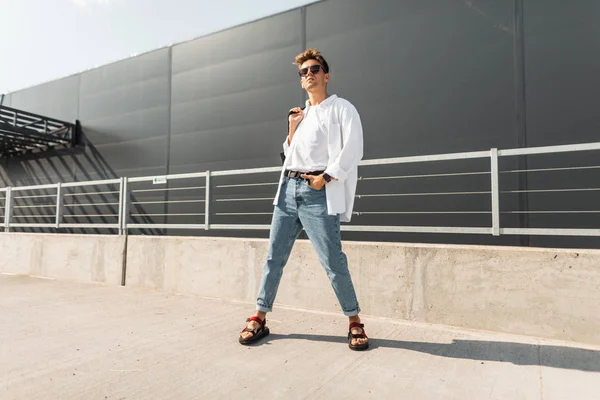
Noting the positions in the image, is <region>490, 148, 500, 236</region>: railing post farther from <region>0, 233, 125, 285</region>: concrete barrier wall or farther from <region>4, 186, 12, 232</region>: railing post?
<region>4, 186, 12, 232</region>: railing post

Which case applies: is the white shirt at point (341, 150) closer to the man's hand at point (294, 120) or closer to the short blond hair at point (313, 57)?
the man's hand at point (294, 120)

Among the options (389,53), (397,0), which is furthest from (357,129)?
(397,0)

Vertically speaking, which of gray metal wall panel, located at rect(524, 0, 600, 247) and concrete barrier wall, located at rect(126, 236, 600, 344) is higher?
gray metal wall panel, located at rect(524, 0, 600, 247)

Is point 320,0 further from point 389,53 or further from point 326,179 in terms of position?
point 326,179

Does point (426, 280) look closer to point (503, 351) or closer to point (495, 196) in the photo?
point (503, 351)

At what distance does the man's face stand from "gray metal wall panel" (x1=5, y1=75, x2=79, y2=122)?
31.3 ft

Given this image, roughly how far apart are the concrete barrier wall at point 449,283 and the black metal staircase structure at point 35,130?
7944mm

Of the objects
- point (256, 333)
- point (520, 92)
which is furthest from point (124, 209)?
point (520, 92)

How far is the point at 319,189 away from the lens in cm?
228

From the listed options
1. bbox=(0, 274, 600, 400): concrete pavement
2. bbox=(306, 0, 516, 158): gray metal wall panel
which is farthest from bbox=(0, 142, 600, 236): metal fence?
bbox=(0, 274, 600, 400): concrete pavement

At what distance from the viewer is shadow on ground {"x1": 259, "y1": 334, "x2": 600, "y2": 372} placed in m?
2.13

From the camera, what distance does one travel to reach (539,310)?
8.43 feet

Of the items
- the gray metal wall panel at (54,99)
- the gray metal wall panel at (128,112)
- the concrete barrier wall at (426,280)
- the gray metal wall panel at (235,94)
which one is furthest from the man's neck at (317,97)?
the gray metal wall panel at (54,99)

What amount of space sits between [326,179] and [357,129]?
1.25 ft
